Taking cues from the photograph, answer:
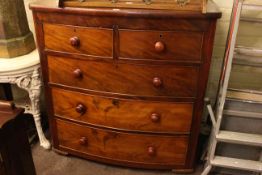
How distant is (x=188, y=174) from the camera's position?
169cm

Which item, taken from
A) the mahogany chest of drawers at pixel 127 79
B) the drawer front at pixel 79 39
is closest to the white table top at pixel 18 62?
the mahogany chest of drawers at pixel 127 79

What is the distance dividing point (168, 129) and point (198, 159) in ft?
1.51

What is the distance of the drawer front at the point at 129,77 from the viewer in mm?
1371

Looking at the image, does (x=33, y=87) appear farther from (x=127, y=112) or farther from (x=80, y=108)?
(x=127, y=112)

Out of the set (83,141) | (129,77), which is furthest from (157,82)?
(83,141)

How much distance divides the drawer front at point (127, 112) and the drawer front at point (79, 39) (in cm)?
27

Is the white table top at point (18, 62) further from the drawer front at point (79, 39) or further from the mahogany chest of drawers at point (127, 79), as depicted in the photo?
the drawer front at point (79, 39)

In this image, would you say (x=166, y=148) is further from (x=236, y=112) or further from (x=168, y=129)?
(x=236, y=112)

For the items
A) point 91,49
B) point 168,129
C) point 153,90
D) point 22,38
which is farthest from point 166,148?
point 22,38

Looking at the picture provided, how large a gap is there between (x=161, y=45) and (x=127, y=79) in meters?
0.27

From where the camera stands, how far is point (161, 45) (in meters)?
1.29

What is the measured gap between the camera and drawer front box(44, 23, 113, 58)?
134cm

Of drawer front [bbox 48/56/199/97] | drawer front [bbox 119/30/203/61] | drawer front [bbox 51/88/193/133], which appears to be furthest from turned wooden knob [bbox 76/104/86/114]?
drawer front [bbox 119/30/203/61]

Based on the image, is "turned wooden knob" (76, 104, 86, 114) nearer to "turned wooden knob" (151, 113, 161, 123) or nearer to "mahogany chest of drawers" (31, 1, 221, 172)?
"mahogany chest of drawers" (31, 1, 221, 172)
